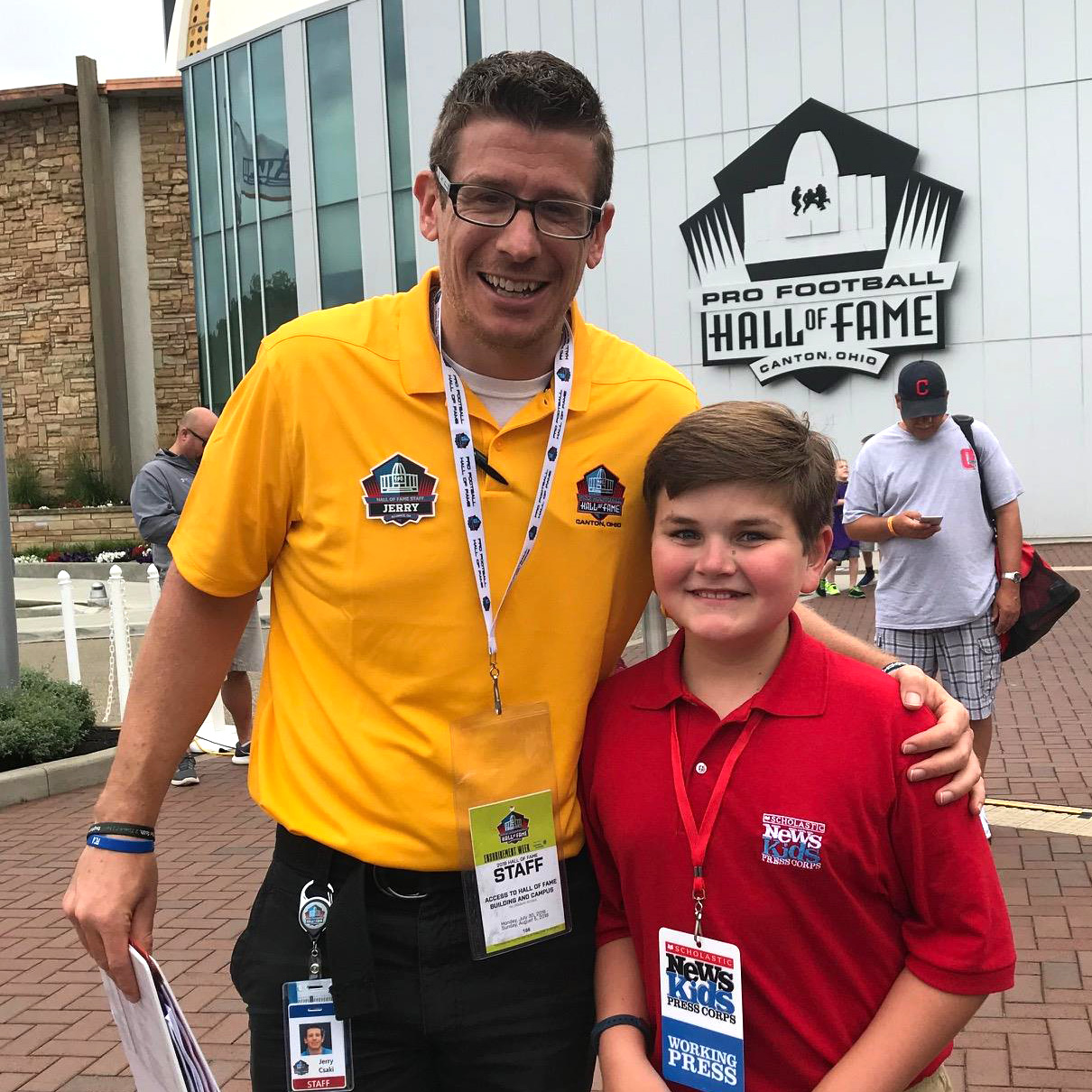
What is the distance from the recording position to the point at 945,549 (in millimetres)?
5719

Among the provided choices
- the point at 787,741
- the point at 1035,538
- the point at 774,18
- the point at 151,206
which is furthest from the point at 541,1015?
the point at 151,206

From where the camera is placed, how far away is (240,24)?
2812cm

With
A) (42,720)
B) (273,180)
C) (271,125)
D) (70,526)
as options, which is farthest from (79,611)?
(271,125)

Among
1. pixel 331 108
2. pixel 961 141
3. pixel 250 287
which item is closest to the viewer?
pixel 961 141

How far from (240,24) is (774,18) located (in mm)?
12599

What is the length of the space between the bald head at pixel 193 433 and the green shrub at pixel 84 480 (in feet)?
84.5

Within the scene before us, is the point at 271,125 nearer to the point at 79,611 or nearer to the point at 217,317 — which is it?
the point at 217,317

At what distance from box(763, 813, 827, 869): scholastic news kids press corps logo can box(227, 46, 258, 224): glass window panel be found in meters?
28.1

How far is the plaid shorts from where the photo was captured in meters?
5.67

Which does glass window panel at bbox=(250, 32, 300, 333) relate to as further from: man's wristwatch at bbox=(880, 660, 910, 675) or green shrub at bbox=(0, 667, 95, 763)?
man's wristwatch at bbox=(880, 660, 910, 675)

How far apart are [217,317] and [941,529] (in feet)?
84.7

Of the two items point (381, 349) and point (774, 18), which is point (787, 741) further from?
point (774, 18)

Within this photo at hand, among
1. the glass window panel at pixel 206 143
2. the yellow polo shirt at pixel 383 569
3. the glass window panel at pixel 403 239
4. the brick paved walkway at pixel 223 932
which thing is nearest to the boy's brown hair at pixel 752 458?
the yellow polo shirt at pixel 383 569

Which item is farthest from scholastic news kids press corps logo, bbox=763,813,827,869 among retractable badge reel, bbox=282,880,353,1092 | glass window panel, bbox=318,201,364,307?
glass window panel, bbox=318,201,364,307
